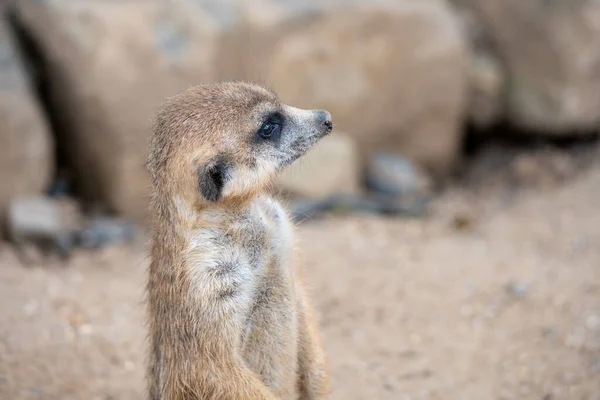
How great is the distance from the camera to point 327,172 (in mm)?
6492

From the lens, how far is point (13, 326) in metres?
4.36

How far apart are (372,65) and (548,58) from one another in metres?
1.43

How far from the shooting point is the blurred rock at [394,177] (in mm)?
6762

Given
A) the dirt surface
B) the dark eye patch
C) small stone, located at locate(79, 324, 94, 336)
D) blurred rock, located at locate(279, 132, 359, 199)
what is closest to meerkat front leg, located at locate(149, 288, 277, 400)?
the dark eye patch

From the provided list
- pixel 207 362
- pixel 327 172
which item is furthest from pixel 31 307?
pixel 327 172

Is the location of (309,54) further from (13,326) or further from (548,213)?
(13,326)

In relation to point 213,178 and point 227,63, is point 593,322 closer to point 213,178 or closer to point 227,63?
point 213,178

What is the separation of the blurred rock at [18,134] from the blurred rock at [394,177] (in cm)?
251

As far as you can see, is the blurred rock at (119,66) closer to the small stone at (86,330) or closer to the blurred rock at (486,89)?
the small stone at (86,330)

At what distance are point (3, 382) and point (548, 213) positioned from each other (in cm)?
400

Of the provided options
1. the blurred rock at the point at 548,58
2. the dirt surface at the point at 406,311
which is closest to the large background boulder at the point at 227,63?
the blurred rock at the point at 548,58

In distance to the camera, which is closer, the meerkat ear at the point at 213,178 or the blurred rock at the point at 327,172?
the meerkat ear at the point at 213,178

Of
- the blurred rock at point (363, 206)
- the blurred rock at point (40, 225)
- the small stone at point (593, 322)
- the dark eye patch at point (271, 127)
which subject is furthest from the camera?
the blurred rock at point (363, 206)

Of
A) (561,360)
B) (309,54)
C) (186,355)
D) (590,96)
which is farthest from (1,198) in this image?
(590,96)
